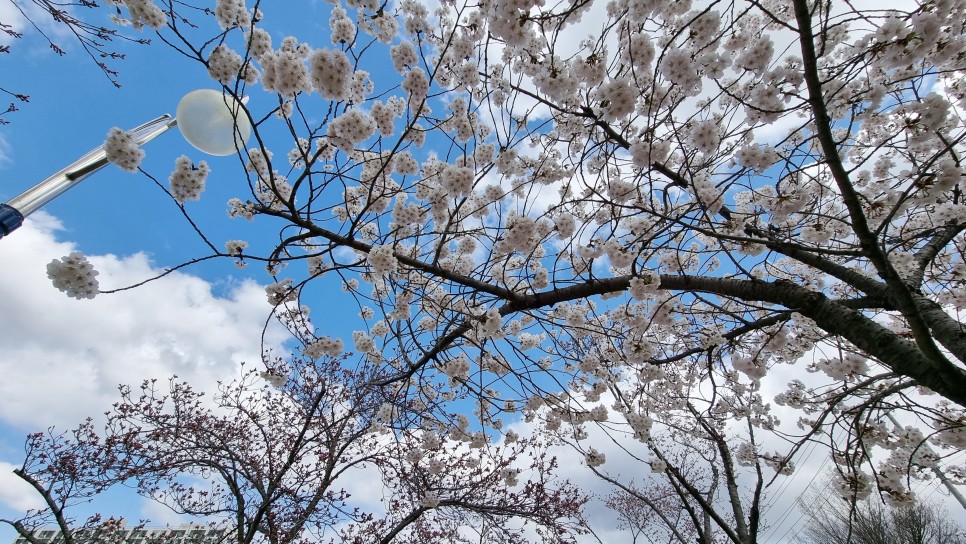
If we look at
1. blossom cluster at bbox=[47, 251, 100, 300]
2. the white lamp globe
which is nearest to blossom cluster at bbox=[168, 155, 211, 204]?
the white lamp globe

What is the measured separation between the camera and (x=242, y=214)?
3.03 meters

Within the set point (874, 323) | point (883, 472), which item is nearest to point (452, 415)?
point (874, 323)

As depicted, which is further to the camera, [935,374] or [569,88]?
[569,88]

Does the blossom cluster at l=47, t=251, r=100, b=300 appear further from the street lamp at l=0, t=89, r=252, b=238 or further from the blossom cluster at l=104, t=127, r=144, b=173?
the street lamp at l=0, t=89, r=252, b=238

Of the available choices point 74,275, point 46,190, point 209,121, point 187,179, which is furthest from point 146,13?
point 46,190

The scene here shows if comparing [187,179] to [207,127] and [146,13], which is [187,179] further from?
[146,13]

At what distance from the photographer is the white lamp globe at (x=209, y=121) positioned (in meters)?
2.26

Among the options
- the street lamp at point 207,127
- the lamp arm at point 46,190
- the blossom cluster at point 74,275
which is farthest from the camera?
the lamp arm at point 46,190

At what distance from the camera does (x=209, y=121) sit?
7.61 ft

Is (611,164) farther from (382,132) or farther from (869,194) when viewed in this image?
(869,194)

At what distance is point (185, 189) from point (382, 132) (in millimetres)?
1165

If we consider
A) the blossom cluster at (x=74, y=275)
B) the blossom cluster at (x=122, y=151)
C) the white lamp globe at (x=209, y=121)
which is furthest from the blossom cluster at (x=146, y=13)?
the blossom cluster at (x=74, y=275)

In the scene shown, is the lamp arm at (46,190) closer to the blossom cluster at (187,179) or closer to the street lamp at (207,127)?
the street lamp at (207,127)

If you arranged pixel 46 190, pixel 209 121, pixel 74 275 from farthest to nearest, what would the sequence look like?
1. pixel 46 190
2. pixel 209 121
3. pixel 74 275
